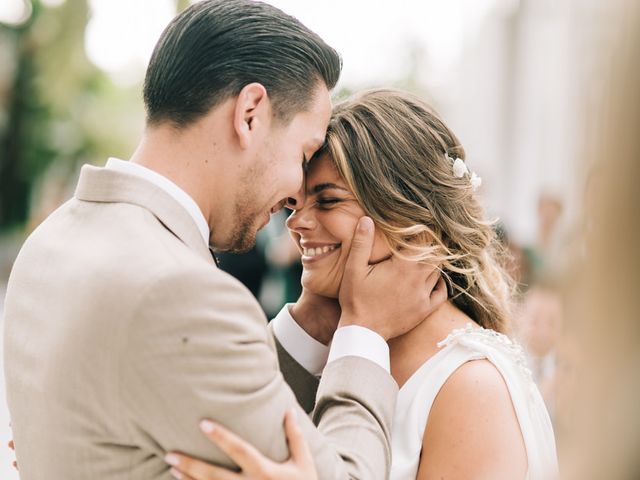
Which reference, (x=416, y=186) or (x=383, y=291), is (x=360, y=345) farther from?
(x=416, y=186)

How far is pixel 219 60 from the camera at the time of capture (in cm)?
183

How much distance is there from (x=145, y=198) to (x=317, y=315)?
Result: 3.16 ft

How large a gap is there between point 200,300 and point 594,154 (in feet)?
3.68

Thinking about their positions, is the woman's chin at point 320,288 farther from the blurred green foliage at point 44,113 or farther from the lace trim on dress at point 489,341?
the blurred green foliage at point 44,113

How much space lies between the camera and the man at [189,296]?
4.80 ft

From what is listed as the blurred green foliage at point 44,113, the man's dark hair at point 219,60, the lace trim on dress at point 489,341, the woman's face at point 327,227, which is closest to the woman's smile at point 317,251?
the woman's face at point 327,227

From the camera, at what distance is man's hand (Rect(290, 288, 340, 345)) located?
247 cm

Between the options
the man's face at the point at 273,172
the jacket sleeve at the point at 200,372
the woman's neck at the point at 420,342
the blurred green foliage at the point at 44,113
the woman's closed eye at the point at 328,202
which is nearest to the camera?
the jacket sleeve at the point at 200,372

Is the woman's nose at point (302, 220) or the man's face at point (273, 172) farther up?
the man's face at point (273, 172)

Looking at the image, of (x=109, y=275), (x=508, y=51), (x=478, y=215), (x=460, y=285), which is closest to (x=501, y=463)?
(x=460, y=285)

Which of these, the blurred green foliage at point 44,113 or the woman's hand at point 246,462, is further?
the blurred green foliage at point 44,113

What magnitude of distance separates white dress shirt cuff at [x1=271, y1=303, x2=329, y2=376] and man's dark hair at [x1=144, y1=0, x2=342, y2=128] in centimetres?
78

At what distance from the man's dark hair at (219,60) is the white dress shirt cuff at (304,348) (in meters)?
0.78

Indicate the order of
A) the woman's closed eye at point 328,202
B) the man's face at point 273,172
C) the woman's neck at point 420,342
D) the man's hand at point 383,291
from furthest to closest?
the woman's closed eye at point 328,202 → the woman's neck at point 420,342 → the man's hand at point 383,291 → the man's face at point 273,172
